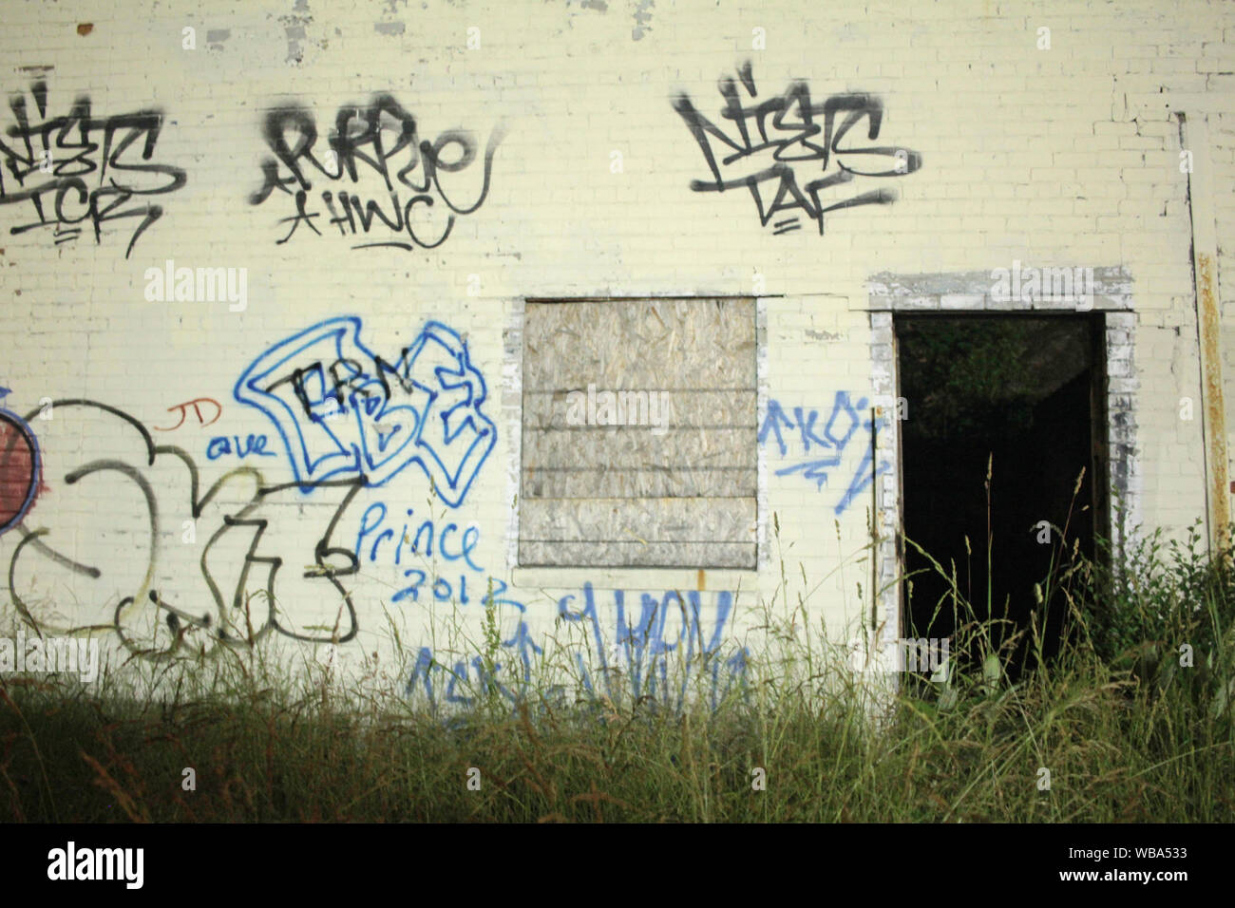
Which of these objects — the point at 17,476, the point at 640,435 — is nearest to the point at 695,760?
the point at 640,435

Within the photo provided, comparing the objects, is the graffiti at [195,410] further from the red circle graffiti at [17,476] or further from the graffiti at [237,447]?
the red circle graffiti at [17,476]

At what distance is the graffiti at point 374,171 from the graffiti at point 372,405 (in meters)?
0.62

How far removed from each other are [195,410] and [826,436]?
12.7 ft

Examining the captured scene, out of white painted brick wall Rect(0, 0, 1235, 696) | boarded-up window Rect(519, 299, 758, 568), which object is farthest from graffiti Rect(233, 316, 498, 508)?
boarded-up window Rect(519, 299, 758, 568)

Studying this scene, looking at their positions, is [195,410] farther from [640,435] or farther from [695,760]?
[695,760]

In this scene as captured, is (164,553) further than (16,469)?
No

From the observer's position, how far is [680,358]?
5.45 m

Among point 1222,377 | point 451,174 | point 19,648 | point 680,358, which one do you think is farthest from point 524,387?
point 1222,377

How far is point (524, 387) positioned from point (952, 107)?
10.0ft

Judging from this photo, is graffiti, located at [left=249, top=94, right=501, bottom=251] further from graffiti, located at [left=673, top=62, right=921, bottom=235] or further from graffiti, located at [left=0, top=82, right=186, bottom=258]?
graffiti, located at [left=673, top=62, right=921, bottom=235]

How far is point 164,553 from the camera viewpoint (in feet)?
18.2
